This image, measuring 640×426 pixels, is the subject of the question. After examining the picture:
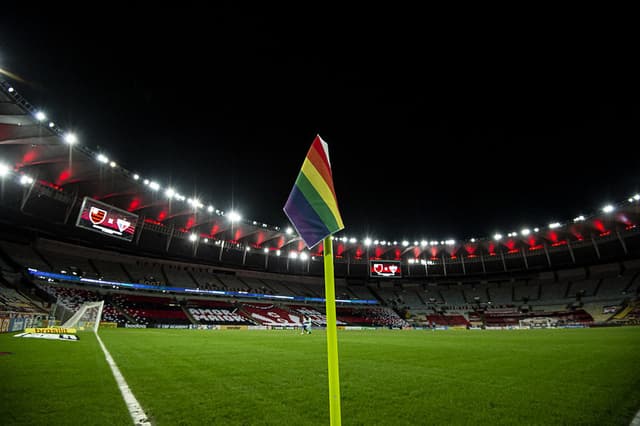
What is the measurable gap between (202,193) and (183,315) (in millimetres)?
16462

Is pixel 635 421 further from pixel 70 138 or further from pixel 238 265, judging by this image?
pixel 238 265

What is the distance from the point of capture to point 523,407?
3.73 m

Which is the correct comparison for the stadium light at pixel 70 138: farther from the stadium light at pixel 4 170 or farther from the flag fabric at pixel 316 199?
the flag fabric at pixel 316 199

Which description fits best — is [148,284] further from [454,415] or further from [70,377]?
[454,415]

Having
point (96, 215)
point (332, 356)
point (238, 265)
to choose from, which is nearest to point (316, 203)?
point (332, 356)

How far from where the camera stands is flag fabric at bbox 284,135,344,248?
115 inches

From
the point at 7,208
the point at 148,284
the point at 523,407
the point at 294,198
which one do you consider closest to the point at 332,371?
the point at 294,198

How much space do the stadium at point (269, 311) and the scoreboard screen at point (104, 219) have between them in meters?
0.13

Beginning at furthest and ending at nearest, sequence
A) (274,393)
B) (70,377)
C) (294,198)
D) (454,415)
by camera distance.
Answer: (70,377), (274,393), (454,415), (294,198)

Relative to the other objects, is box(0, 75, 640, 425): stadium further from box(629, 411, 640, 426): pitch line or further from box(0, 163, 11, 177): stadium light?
box(0, 163, 11, 177): stadium light

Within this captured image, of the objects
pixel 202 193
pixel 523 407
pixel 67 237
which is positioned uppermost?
pixel 202 193

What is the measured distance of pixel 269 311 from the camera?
49.6 m

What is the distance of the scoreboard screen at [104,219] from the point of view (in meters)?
31.1

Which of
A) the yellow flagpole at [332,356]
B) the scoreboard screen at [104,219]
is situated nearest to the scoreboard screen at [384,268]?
the scoreboard screen at [104,219]
